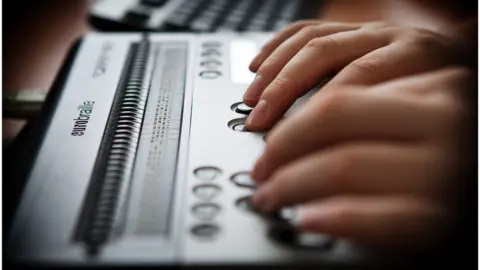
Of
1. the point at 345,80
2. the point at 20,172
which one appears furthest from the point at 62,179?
the point at 345,80

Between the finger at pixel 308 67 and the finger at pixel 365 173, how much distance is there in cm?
8

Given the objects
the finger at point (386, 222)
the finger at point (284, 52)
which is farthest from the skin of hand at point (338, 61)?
the finger at point (386, 222)

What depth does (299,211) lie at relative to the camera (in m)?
0.27

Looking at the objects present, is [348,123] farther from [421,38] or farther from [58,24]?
[58,24]

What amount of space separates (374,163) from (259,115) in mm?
102

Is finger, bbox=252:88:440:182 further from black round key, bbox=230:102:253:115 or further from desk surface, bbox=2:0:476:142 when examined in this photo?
desk surface, bbox=2:0:476:142

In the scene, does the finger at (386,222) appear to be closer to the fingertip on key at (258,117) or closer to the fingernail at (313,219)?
the fingernail at (313,219)

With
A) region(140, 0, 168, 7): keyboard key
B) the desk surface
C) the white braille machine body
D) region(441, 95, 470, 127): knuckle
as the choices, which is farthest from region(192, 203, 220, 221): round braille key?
region(140, 0, 168, 7): keyboard key

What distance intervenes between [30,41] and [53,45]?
4 cm

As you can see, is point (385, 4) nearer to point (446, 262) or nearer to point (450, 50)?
point (450, 50)

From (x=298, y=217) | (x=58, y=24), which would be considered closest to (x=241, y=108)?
(x=298, y=217)

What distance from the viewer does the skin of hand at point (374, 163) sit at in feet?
0.81

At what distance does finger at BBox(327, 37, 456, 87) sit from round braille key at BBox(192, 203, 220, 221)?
4.3 inches

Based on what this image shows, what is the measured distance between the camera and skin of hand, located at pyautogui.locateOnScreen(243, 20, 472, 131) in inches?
13.9
